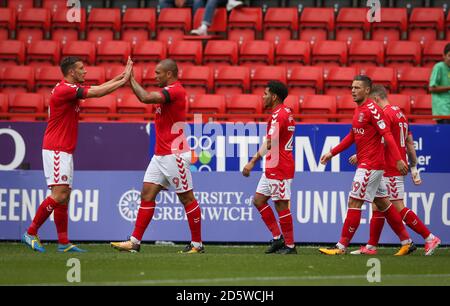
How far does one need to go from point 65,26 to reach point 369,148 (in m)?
9.34

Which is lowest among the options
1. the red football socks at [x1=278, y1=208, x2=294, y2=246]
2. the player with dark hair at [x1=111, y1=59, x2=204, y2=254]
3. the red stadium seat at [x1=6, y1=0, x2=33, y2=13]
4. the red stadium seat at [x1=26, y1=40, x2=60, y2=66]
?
the red football socks at [x1=278, y1=208, x2=294, y2=246]

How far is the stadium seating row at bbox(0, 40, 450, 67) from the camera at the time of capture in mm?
18297

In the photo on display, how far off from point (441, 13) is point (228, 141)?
645cm

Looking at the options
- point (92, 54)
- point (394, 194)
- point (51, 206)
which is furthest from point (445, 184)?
point (92, 54)

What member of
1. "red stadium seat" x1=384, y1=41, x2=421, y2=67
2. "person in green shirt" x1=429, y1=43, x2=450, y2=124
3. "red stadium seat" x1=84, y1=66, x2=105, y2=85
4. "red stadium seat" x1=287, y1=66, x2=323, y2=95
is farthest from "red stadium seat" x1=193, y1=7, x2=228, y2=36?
"person in green shirt" x1=429, y1=43, x2=450, y2=124

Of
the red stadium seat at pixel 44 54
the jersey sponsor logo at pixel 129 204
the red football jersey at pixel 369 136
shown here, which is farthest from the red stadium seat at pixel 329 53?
the red football jersey at pixel 369 136

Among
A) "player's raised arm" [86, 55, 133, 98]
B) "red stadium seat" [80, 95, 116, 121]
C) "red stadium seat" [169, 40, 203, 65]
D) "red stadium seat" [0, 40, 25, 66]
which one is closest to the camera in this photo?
"player's raised arm" [86, 55, 133, 98]

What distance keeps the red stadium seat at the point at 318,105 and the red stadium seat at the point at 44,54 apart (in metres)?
4.94

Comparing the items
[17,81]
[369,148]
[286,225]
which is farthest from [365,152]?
[17,81]

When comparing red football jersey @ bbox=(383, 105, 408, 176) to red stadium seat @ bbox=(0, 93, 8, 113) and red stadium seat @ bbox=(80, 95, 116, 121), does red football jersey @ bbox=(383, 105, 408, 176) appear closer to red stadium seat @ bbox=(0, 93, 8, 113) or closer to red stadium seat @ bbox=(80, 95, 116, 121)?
red stadium seat @ bbox=(80, 95, 116, 121)

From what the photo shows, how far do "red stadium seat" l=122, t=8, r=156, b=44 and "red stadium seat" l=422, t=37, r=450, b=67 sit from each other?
5220mm

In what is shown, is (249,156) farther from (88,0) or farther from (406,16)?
(88,0)

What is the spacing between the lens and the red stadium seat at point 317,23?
19.1 meters

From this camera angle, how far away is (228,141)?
47.5 feet
